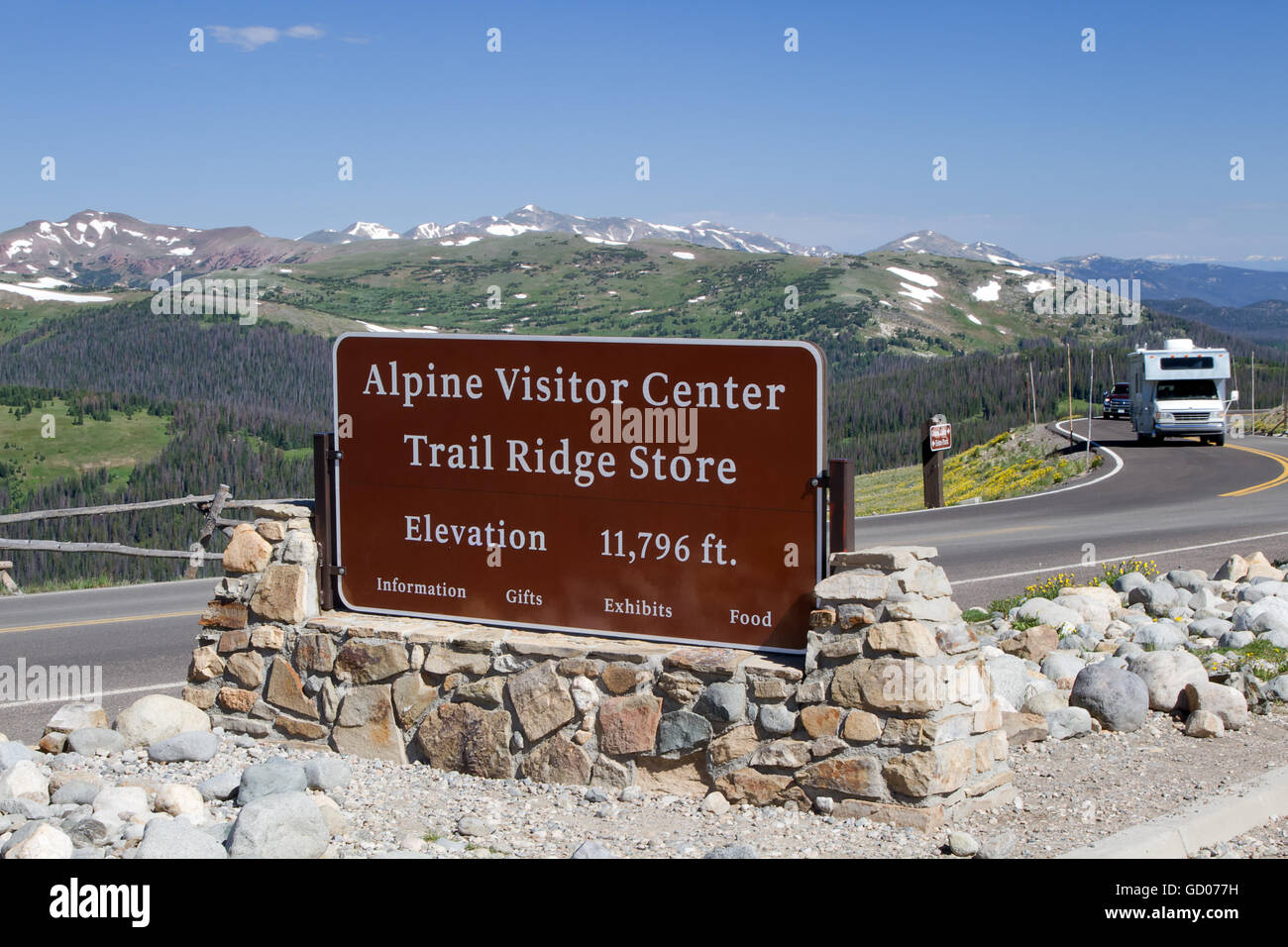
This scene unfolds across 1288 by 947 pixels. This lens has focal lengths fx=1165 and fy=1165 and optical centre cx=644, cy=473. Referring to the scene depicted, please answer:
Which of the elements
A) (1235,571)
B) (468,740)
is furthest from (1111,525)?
(468,740)

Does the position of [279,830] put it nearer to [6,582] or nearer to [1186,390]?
[6,582]

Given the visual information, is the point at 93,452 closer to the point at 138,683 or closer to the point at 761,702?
the point at 138,683

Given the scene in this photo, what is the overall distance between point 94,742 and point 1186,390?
34463mm

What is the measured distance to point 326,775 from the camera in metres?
5.63

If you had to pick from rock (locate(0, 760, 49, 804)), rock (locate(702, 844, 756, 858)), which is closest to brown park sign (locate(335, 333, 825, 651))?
rock (locate(702, 844, 756, 858))

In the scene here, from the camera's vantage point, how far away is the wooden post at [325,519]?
6594 mm

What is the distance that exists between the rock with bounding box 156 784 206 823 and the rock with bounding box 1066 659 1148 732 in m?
4.32

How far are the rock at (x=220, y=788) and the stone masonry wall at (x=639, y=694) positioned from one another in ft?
2.23

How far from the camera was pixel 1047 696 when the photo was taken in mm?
6551

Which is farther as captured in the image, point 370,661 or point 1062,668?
point 1062,668

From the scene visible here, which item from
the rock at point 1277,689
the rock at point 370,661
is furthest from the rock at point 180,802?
the rock at point 1277,689

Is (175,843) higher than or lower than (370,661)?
lower

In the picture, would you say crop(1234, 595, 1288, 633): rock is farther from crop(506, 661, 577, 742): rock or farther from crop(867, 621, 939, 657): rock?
crop(506, 661, 577, 742): rock

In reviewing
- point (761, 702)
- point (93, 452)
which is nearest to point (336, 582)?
point (761, 702)
